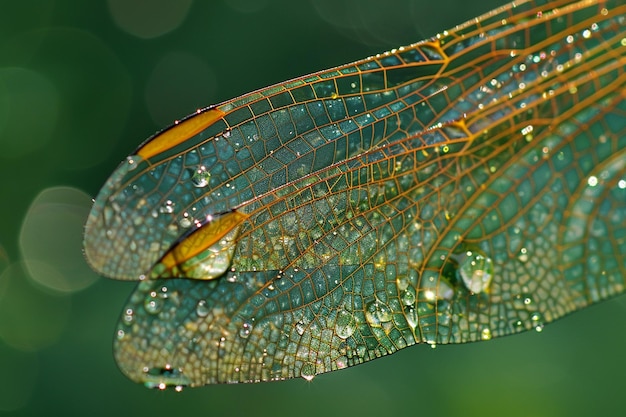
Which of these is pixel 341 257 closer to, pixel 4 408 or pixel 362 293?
pixel 362 293

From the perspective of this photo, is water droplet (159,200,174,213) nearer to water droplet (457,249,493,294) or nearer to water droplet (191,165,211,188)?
water droplet (191,165,211,188)

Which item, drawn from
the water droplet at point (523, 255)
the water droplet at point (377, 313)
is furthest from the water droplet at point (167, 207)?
the water droplet at point (523, 255)

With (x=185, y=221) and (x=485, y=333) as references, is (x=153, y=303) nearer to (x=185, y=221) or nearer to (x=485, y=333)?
(x=185, y=221)

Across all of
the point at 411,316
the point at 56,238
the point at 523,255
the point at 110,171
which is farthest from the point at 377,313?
the point at 56,238

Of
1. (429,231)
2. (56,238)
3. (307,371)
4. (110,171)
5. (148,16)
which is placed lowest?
(307,371)

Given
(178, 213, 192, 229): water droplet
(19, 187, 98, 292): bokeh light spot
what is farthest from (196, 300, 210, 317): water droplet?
(19, 187, 98, 292): bokeh light spot

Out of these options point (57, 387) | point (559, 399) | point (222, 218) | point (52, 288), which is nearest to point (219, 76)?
point (52, 288)
